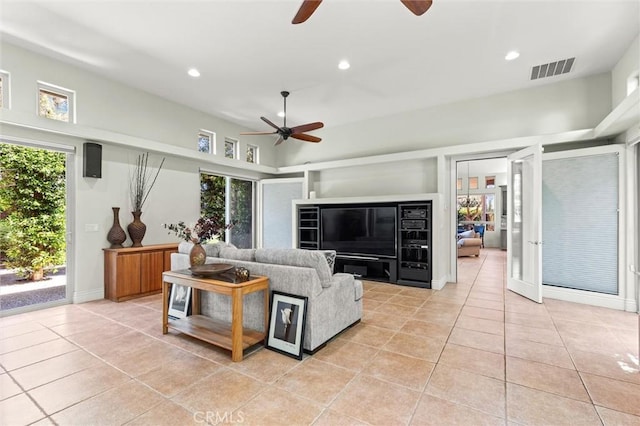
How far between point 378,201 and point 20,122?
5506 mm

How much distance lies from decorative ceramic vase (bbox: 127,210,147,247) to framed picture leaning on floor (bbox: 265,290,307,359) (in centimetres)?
329

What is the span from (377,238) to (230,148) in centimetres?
409

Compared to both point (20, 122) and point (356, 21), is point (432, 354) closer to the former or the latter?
point (356, 21)

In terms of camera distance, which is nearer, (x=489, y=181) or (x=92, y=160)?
(x=92, y=160)

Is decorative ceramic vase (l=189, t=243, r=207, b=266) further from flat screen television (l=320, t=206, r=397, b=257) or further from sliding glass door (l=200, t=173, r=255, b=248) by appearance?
flat screen television (l=320, t=206, r=397, b=257)

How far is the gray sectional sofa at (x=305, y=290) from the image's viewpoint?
284cm

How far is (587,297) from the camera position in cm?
441

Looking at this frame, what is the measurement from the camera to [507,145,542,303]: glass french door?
439 cm

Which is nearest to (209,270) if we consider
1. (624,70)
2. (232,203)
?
(232,203)

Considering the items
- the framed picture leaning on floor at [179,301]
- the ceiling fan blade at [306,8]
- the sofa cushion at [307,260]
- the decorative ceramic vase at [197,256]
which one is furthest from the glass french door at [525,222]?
the framed picture leaning on floor at [179,301]

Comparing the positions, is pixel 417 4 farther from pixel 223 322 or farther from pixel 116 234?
pixel 116 234

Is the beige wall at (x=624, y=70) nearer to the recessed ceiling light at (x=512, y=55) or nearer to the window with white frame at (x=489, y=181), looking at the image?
the recessed ceiling light at (x=512, y=55)

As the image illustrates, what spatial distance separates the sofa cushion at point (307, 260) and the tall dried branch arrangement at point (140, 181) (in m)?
3.35

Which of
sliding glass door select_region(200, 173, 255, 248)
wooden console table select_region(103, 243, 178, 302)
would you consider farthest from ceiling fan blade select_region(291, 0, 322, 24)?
sliding glass door select_region(200, 173, 255, 248)
